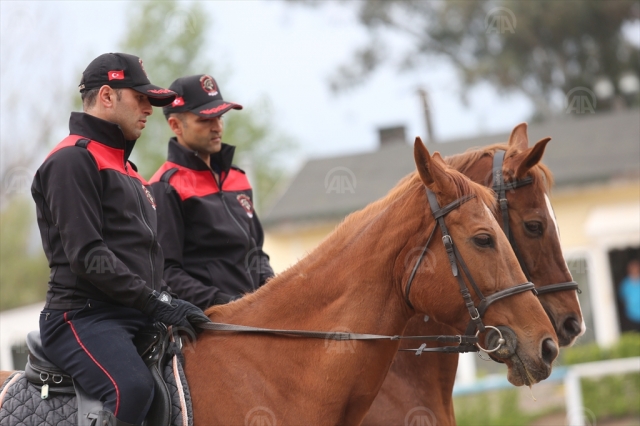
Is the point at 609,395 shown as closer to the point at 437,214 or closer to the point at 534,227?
the point at 534,227

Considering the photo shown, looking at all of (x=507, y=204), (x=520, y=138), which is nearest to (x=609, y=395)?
(x=520, y=138)

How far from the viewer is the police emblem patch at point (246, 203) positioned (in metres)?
5.45

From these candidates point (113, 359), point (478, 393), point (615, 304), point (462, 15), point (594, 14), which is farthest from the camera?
point (462, 15)

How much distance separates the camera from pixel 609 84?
30.0 m

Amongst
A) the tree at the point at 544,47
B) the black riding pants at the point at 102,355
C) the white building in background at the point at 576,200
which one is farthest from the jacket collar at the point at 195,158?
the tree at the point at 544,47

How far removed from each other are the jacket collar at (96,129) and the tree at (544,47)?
2591 centimetres

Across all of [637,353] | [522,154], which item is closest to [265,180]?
[637,353]

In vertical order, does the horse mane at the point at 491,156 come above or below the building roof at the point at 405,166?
above

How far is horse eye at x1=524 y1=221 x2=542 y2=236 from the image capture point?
5168 millimetres

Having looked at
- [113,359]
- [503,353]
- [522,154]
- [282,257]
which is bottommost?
[282,257]

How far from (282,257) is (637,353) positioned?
25.5 feet

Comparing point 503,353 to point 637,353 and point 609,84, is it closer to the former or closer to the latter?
point 637,353

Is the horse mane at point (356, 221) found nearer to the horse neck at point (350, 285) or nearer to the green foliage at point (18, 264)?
the horse neck at point (350, 285)

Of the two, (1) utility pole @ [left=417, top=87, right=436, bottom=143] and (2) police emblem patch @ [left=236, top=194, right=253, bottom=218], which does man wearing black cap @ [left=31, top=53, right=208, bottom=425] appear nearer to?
(2) police emblem patch @ [left=236, top=194, right=253, bottom=218]
